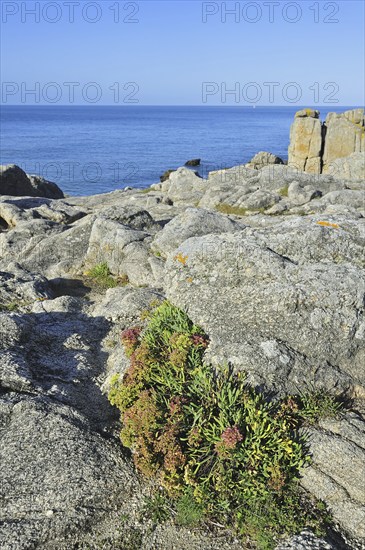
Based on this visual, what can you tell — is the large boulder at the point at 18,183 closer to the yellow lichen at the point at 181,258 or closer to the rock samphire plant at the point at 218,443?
the yellow lichen at the point at 181,258

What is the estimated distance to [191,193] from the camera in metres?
52.7

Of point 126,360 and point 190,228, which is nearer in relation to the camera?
point 126,360

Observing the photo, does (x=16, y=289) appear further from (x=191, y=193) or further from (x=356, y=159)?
(x=356, y=159)

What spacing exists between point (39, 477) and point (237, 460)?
380 cm

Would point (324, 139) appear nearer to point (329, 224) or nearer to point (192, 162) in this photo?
point (329, 224)

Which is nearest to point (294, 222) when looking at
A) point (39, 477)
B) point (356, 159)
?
point (39, 477)

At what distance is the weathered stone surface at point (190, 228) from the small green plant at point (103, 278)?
2.12m

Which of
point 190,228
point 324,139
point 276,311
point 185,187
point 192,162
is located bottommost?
point 276,311

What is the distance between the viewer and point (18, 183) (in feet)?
177

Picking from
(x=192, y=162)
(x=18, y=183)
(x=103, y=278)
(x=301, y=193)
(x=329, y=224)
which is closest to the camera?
(x=329, y=224)

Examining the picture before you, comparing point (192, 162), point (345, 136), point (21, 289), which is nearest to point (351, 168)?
point (345, 136)

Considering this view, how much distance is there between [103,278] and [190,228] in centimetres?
460

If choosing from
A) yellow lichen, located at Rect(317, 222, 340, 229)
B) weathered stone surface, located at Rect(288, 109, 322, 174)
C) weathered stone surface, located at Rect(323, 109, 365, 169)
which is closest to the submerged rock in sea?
weathered stone surface, located at Rect(288, 109, 322, 174)

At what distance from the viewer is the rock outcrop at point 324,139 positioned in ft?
219
